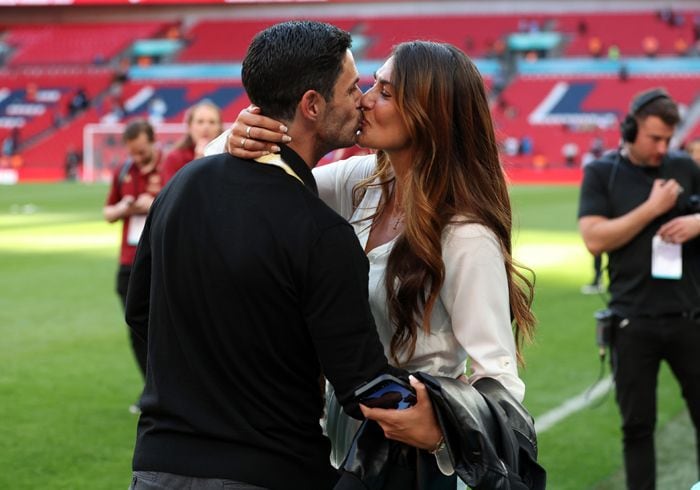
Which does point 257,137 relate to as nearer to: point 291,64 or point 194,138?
point 291,64

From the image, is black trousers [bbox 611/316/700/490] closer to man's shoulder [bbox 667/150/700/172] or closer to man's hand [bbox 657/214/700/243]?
man's hand [bbox 657/214/700/243]

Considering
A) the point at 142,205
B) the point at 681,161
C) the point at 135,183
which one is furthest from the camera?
the point at 135,183

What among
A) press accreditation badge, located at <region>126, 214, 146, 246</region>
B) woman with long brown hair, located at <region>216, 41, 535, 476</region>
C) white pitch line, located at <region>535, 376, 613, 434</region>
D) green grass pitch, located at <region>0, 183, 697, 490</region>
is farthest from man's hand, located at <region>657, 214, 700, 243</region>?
press accreditation badge, located at <region>126, 214, 146, 246</region>

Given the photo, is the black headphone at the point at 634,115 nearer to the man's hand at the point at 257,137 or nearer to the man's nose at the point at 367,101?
the man's nose at the point at 367,101

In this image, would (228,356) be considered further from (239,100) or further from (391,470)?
(239,100)

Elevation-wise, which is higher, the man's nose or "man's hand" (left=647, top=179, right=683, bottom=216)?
the man's nose

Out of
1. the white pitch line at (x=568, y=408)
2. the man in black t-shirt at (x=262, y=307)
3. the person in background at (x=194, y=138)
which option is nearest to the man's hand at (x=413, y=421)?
the man in black t-shirt at (x=262, y=307)

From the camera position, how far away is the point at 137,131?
861cm

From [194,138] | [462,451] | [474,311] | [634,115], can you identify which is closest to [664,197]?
[634,115]

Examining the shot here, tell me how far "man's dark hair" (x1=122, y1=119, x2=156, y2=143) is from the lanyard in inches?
A: 241

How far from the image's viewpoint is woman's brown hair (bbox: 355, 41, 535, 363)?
2787 mm

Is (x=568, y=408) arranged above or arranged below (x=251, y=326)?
below

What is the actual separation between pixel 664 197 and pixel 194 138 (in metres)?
3.66

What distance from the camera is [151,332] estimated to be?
2672 millimetres
